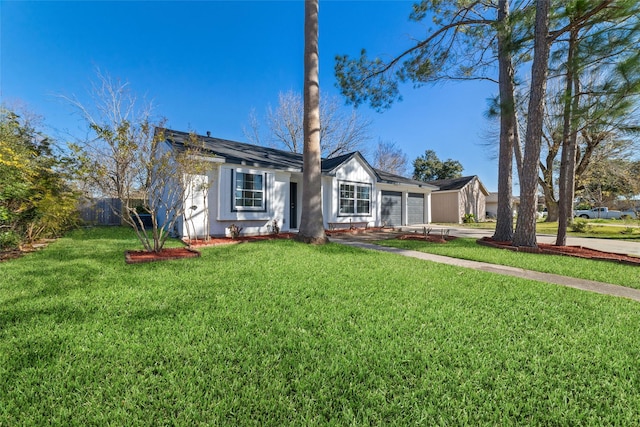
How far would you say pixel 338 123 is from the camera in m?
23.8

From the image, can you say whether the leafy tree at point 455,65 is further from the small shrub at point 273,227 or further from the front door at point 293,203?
the small shrub at point 273,227

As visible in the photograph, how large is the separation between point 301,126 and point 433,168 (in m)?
22.8

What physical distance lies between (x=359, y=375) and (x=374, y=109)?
10429mm

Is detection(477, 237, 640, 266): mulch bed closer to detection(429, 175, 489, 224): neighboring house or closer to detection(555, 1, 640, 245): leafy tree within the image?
detection(555, 1, 640, 245): leafy tree

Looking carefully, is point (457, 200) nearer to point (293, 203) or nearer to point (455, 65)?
point (455, 65)

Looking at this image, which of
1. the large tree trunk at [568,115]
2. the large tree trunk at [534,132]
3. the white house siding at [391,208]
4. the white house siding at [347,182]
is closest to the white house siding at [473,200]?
the white house siding at [391,208]

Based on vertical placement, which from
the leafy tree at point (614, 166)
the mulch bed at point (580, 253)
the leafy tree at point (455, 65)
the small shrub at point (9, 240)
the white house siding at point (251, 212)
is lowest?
the mulch bed at point (580, 253)

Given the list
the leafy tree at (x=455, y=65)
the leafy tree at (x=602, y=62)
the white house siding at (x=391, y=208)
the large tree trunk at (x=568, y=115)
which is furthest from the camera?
the white house siding at (x=391, y=208)

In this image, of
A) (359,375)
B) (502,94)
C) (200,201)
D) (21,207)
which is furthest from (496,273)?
(21,207)

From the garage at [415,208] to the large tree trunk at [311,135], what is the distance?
11656 mm

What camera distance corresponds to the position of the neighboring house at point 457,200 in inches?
906

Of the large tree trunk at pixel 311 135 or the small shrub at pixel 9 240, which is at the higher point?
the large tree trunk at pixel 311 135

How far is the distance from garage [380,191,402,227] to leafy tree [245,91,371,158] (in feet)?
29.8

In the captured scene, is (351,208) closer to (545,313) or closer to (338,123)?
(545,313)
